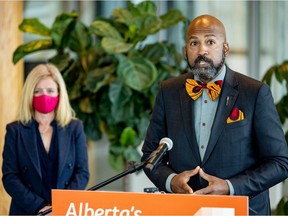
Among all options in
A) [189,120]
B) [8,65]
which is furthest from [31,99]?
[8,65]

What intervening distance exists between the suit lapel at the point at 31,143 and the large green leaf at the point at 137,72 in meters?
1.75

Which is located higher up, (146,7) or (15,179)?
(146,7)

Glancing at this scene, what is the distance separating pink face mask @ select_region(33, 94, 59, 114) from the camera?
4297mm

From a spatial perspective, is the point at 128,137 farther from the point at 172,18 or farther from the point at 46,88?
the point at 46,88

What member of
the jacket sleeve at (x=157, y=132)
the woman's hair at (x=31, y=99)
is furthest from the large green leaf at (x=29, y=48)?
the jacket sleeve at (x=157, y=132)

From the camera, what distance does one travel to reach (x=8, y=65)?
6.20 meters

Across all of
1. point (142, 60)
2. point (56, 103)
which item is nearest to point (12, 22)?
point (142, 60)

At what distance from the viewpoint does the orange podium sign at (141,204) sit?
2467mm

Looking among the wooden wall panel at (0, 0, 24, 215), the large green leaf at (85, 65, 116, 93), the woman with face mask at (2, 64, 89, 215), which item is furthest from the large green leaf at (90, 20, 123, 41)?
the woman with face mask at (2, 64, 89, 215)

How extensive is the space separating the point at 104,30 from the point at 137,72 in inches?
19.3

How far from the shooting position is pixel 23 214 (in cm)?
430

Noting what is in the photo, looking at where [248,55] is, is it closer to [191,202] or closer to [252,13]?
[252,13]

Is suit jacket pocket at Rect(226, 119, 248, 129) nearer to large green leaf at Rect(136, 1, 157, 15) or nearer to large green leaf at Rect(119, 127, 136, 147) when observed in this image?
large green leaf at Rect(119, 127, 136, 147)

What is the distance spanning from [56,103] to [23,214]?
70 cm
